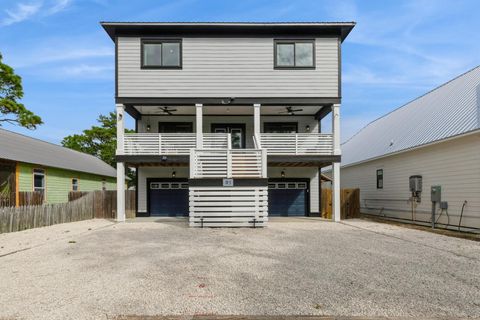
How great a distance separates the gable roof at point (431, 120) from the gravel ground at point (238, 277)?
225 inches

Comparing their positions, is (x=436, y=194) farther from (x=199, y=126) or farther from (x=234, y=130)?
(x=199, y=126)

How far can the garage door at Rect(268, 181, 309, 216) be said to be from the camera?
18938 millimetres

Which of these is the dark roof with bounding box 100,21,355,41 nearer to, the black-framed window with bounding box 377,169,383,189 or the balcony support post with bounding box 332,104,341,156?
the balcony support post with bounding box 332,104,341,156

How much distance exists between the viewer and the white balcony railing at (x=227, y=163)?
45.6ft

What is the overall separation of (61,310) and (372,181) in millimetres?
20219

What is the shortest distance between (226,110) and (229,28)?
13.5ft

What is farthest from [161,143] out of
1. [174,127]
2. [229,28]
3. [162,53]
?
[229,28]

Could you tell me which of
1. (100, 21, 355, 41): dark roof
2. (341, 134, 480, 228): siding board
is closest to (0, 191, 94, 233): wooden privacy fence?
(100, 21, 355, 41): dark roof

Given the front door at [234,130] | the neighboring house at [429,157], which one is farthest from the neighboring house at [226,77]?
the neighboring house at [429,157]

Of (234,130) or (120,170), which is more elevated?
(234,130)

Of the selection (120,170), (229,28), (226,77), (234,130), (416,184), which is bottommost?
(416,184)

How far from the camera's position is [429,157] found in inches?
603

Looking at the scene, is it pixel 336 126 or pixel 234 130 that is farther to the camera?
pixel 234 130

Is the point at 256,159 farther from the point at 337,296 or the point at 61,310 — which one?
the point at 61,310
